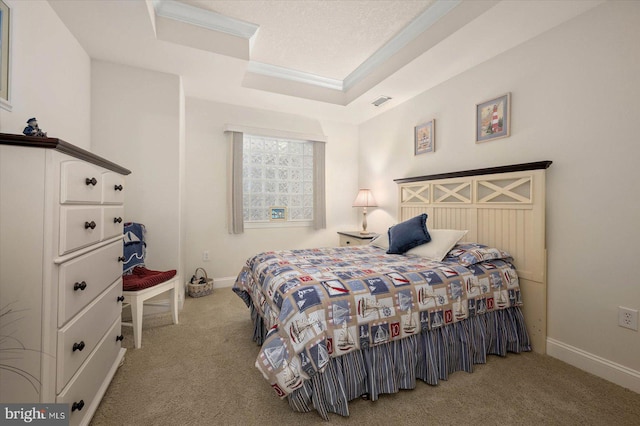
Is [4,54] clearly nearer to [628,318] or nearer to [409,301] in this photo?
[409,301]

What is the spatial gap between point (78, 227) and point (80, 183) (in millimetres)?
199

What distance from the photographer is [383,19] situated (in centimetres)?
244

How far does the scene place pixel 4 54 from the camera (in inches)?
53.7

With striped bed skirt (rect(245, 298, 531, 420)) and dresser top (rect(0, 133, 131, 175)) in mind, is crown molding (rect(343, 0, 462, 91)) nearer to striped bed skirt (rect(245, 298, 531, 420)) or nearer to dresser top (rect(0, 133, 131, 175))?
striped bed skirt (rect(245, 298, 531, 420))

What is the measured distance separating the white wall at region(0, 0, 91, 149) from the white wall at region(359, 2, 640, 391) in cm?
339

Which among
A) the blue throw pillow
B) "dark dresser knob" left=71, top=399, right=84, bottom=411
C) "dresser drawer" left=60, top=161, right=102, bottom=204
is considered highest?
"dresser drawer" left=60, top=161, right=102, bottom=204

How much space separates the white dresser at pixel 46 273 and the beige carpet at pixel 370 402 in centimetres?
37

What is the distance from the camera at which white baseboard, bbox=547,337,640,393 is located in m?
1.65

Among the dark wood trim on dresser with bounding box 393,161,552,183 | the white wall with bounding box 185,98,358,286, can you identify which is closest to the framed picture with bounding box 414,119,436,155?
the dark wood trim on dresser with bounding box 393,161,552,183

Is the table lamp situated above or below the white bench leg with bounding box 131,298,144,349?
above

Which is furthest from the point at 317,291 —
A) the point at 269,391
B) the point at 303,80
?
the point at 303,80

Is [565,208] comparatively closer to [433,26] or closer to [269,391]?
[433,26]

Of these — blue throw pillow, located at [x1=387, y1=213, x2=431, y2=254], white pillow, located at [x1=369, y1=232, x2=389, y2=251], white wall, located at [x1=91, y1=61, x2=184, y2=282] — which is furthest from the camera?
white pillow, located at [x1=369, y1=232, x2=389, y2=251]

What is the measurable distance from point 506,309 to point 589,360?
0.53m
